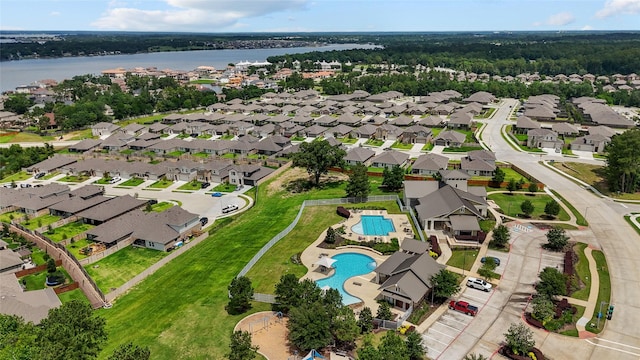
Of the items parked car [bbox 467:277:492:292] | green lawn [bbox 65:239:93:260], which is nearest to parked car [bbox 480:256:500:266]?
parked car [bbox 467:277:492:292]

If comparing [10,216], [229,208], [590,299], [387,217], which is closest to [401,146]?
[387,217]

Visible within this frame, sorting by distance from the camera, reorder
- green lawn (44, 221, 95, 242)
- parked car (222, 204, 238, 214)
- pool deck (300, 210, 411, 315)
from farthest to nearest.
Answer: parked car (222, 204, 238, 214)
green lawn (44, 221, 95, 242)
pool deck (300, 210, 411, 315)

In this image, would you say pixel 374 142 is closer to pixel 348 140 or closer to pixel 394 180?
pixel 348 140

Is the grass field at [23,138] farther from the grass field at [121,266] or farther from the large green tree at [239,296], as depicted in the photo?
the large green tree at [239,296]

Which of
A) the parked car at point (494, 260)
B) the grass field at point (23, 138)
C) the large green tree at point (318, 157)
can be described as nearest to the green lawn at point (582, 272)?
the parked car at point (494, 260)

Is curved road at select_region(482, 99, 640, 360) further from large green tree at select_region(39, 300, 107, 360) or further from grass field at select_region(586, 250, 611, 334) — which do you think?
large green tree at select_region(39, 300, 107, 360)
